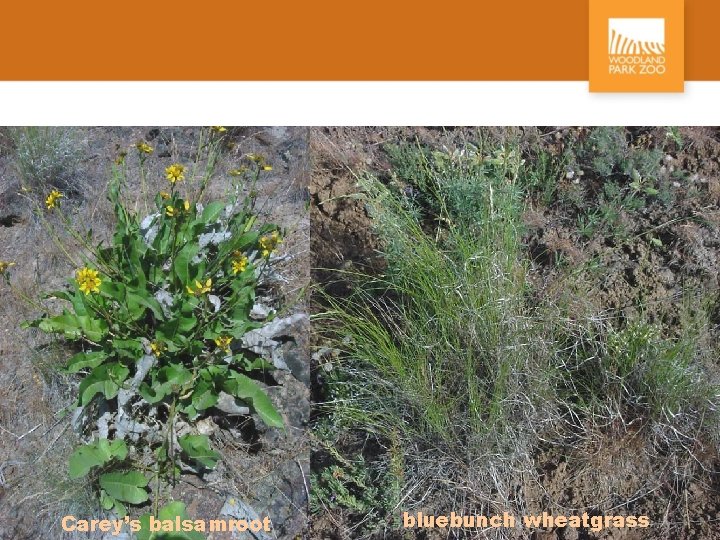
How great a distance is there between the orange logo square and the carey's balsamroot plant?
1.61 metres

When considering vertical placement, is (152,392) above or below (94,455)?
above

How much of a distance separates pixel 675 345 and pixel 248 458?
5.96 ft

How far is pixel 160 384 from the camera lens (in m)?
2.93

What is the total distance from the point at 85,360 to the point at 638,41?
2.68 m

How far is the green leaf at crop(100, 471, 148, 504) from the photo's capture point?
2814 millimetres

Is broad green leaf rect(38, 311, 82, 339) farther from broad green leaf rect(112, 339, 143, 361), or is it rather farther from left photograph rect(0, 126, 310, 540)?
broad green leaf rect(112, 339, 143, 361)

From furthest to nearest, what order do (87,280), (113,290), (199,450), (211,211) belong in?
(211,211) → (113,290) → (199,450) → (87,280)

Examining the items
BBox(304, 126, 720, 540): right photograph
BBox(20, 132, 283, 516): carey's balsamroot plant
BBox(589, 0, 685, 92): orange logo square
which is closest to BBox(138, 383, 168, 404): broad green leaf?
BBox(20, 132, 283, 516): carey's balsamroot plant

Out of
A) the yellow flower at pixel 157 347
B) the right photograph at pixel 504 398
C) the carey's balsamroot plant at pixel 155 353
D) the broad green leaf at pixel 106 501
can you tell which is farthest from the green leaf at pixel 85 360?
the right photograph at pixel 504 398

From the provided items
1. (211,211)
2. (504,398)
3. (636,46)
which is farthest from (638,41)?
(211,211)

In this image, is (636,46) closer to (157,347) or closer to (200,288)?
(200,288)

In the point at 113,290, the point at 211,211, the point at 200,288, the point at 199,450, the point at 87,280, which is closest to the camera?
the point at 87,280

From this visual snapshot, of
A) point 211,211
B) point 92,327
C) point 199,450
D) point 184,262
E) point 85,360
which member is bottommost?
point 199,450

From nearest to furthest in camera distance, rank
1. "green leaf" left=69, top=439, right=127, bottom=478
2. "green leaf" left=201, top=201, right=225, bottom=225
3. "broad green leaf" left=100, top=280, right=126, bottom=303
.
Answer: "green leaf" left=69, top=439, right=127, bottom=478 < "broad green leaf" left=100, top=280, right=126, bottom=303 < "green leaf" left=201, top=201, right=225, bottom=225
